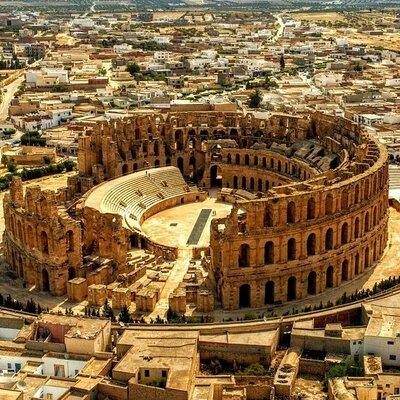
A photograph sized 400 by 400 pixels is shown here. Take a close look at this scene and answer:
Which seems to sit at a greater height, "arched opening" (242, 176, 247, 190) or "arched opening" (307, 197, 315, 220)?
"arched opening" (307, 197, 315, 220)

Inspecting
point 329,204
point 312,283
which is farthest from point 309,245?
point 329,204

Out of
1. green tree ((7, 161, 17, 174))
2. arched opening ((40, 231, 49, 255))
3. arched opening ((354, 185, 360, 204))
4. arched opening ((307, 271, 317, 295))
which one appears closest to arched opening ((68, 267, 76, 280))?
arched opening ((40, 231, 49, 255))

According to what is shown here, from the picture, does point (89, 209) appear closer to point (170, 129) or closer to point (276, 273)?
point (276, 273)

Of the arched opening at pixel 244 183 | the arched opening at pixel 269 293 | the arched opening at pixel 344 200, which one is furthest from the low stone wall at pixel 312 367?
the arched opening at pixel 244 183

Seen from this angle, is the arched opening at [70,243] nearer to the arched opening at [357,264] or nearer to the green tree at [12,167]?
the arched opening at [357,264]

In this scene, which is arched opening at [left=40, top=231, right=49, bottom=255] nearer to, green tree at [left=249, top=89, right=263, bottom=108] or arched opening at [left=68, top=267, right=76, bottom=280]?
arched opening at [left=68, top=267, right=76, bottom=280]

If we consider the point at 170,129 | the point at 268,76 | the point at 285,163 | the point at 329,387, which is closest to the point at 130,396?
the point at 329,387
